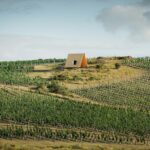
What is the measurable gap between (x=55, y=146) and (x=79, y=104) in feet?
63.4

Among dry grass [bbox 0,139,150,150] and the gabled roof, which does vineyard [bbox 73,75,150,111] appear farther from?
dry grass [bbox 0,139,150,150]

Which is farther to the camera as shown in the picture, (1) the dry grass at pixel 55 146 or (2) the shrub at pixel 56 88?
(2) the shrub at pixel 56 88

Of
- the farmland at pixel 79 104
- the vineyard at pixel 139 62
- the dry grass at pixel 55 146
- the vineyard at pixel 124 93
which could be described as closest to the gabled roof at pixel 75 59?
the farmland at pixel 79 104

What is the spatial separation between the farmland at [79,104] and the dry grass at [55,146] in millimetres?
1758

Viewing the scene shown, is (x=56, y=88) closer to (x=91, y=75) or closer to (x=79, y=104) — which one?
(x=79, y=104)

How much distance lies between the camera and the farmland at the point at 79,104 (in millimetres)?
53812

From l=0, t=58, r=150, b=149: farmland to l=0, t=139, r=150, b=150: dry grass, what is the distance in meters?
1.76

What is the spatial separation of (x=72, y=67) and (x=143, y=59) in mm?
17892

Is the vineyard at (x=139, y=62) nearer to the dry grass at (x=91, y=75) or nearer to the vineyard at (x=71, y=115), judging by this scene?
the dry grass at (x=91, y=75)

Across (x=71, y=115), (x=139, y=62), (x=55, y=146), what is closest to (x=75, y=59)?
(x=139, y=62)

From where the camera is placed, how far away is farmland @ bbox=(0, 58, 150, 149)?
5381 centimetres

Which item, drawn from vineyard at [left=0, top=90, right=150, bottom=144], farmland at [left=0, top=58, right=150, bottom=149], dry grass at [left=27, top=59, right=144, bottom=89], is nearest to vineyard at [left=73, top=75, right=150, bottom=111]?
farmland at [left=0, top=58, right=150, bottom=149]

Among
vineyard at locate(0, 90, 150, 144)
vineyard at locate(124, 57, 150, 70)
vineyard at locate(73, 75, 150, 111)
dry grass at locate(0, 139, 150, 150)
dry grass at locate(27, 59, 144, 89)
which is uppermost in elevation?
vineyard at locate(124, 57, 150, 70)

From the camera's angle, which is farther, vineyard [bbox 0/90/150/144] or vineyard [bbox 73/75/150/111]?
vineyard [bbox 73/75/150/111]
